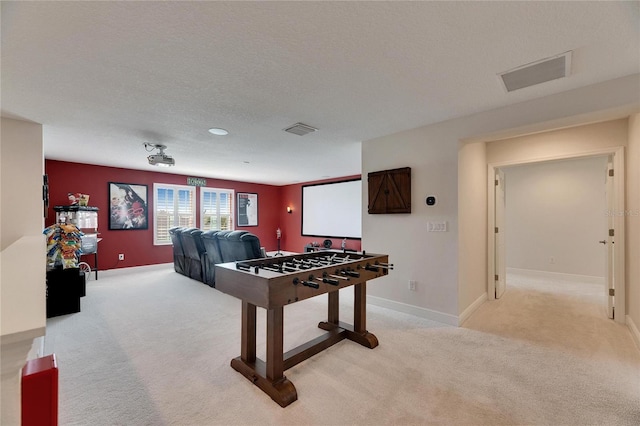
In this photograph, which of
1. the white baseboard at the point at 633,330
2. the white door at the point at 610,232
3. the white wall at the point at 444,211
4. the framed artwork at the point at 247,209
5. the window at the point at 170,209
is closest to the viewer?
the white baseboard at the point at 633,330

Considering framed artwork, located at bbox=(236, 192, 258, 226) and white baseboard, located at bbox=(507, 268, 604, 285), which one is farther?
framed artwork, located at bbox=(236, 192, 258, 226)

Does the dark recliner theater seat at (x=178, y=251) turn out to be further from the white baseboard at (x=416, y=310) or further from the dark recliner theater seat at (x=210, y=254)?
the white baseboard at (x=416, y=310)

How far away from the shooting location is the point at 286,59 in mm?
1947

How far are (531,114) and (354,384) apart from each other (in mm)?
2927

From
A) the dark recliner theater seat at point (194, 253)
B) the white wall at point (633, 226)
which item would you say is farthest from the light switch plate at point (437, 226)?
the dark recliner theater seat at point (194, 253)

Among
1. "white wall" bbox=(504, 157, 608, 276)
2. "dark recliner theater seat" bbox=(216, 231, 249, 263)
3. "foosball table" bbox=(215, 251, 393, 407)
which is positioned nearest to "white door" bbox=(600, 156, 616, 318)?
"white wall" bbox=(504, 157, 608, 276)

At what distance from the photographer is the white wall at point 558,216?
194 inches

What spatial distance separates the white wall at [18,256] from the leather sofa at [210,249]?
7.02 feet

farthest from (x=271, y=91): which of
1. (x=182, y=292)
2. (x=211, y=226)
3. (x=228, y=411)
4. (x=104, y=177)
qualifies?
(x=211, y=226)

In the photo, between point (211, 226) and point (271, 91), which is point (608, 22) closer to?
point (271, 91)

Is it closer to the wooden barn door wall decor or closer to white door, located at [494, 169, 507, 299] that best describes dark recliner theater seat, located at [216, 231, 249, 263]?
the wooden barn door wall decor

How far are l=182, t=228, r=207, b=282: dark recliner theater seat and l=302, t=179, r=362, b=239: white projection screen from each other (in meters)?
3.76

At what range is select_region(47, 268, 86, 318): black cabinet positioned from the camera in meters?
3.49

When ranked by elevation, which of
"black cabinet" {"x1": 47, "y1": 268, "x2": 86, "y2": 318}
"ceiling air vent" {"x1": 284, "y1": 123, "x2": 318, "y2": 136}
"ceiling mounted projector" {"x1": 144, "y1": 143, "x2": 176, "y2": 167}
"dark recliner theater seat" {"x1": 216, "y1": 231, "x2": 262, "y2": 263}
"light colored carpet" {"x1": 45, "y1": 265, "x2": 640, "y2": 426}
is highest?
"ceiling air vent" {"x1": 284, "y1": 123, "x2": 318, "y2": 136}
